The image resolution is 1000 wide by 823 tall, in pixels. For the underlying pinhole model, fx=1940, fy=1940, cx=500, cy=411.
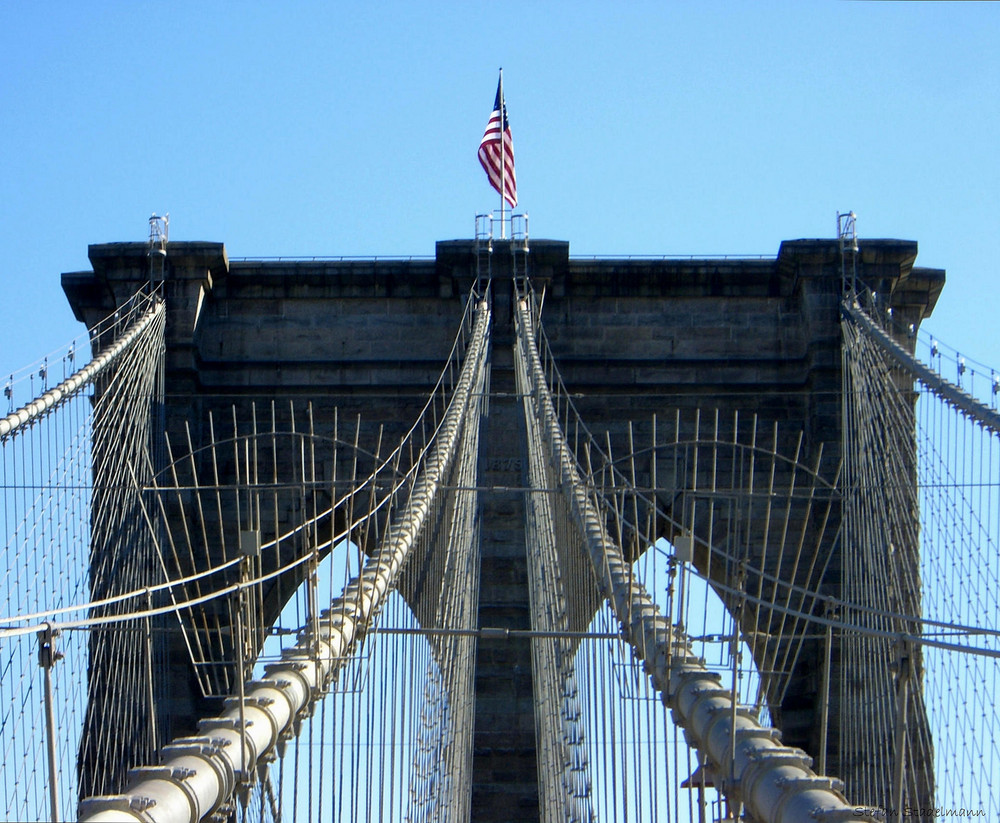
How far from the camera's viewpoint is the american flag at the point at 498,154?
23.7 m

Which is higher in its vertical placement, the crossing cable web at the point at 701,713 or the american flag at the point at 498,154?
the american flag at the point at 498,154

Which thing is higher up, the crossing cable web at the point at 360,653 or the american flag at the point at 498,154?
the american flag at the point at 498,154

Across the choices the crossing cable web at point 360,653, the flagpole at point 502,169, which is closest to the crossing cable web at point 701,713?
the crossing cable web at point 360,653

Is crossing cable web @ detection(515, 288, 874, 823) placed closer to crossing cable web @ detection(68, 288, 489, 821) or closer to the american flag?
crossing cable web @ detection(68, 288, 489, 821)

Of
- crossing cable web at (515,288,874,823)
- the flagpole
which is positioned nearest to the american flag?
the flagpole

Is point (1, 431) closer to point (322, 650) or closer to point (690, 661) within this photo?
point (322, 650)

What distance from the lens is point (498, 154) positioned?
2397cm

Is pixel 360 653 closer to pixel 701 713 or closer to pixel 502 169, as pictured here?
pixel 701 713

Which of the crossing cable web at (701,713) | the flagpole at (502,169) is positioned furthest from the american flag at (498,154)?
the crossing cable web at (701,713)

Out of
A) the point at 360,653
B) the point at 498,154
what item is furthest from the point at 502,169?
the point at 360,653

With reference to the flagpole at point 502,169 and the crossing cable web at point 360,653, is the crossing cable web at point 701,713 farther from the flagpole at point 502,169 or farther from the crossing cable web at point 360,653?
the flagpole at point 502,169

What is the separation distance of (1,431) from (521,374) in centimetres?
721

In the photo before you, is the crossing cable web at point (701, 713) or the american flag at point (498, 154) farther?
the american flag at point (498, 154)

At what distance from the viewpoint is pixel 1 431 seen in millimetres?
14758
